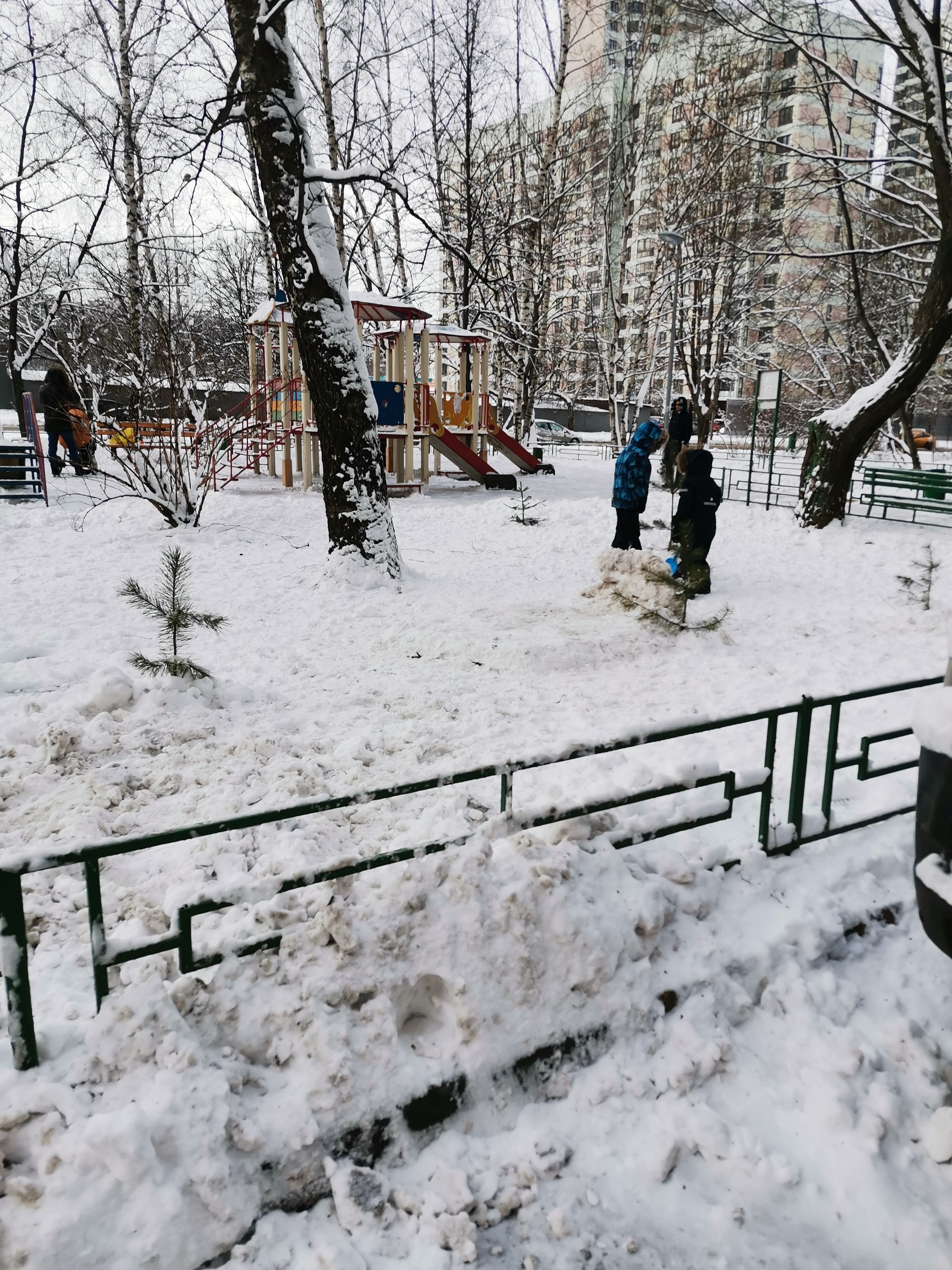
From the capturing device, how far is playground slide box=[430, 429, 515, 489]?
16297mm

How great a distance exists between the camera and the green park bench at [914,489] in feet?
36.9

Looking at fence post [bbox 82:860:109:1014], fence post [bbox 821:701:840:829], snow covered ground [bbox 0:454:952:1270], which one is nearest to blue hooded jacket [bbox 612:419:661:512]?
snow covered ground [bbox 0:454:952:1270]

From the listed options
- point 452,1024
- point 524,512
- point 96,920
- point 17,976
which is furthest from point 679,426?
point 17,976

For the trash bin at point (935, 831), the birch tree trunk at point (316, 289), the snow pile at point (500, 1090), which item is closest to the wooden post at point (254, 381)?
the birch tree trunk at point (316, 289)

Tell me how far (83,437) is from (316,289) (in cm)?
805

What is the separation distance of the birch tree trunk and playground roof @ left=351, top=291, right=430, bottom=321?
757 centimetres

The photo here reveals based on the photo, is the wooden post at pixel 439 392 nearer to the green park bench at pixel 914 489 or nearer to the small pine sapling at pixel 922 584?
the green park bench at pixel 914 489

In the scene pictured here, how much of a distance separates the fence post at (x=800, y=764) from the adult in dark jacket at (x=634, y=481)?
15.3 feet

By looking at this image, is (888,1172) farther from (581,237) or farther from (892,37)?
(581,237)

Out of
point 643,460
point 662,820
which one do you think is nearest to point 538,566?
point 643,460

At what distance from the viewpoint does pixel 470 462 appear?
54.0 ft

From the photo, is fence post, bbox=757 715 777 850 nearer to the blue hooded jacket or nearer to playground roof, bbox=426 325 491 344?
the blue hooded jacket

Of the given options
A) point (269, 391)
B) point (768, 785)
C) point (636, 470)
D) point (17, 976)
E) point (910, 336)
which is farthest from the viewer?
point (269, 391)

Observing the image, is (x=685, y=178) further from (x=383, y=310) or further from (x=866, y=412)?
(x=866, y=412)
